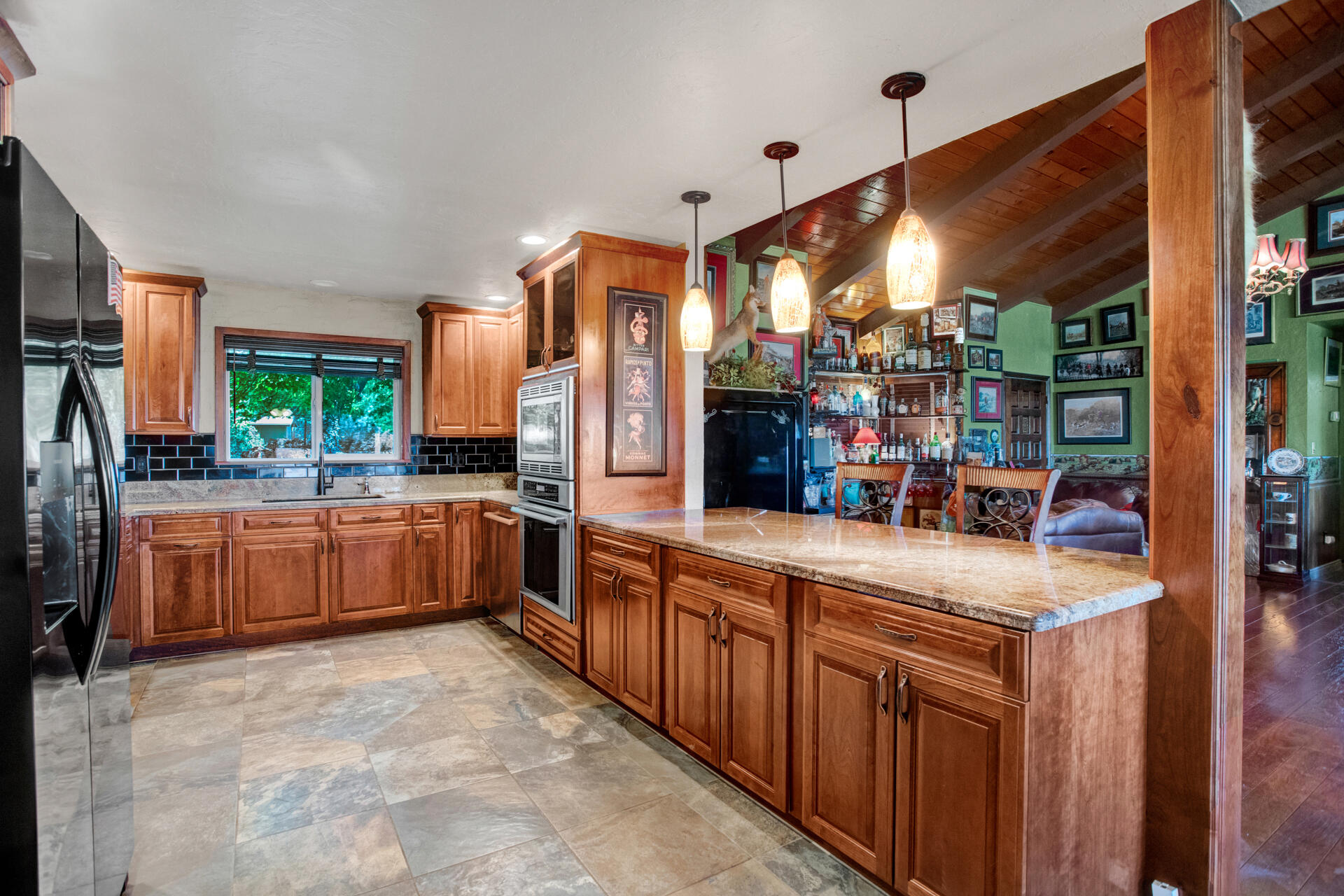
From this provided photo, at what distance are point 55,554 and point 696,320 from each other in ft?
6.98

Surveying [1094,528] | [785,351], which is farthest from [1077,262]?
[1094,528]

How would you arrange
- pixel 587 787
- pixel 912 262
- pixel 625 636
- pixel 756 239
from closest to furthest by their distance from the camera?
1. pixel 912 262
2. pixel 587 787
3. pixel 625 636
4. pixel 756 239

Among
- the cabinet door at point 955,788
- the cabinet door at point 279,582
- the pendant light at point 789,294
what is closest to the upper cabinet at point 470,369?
the cabinet door at point 279,582

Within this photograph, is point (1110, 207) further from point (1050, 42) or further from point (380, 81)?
→ point (380, 81)

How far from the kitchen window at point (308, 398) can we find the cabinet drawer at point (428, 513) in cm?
76

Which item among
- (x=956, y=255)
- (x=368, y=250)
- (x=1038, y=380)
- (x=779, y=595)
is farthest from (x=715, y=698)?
Result: (x=1038, y=380)

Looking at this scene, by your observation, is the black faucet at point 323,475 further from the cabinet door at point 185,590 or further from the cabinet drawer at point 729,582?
the cabinet drawer at point 729,582

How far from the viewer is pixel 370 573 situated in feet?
14.4

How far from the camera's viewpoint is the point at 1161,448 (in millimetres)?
1713

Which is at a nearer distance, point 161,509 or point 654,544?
point 654,544

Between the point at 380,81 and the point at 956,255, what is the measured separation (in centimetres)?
558

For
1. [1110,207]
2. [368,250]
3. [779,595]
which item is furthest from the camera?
[1110,207]

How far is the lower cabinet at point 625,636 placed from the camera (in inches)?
105

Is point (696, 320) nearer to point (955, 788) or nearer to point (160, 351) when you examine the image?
point (955, 788)
